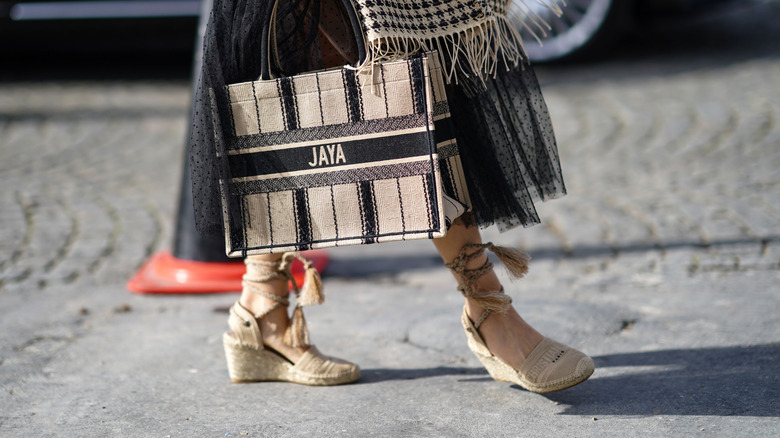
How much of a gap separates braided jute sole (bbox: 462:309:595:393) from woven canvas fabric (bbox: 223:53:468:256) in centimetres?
45

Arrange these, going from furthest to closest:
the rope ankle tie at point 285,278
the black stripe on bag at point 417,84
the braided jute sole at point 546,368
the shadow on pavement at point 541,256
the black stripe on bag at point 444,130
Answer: the shadow on pavement at point 541,256, the rope ankle tie at point 285,278, the braided jute sole at point 546,368, the black stripe on bag at point 444,130, the black stripe on bag at point 417,84

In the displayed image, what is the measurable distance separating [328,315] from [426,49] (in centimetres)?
131

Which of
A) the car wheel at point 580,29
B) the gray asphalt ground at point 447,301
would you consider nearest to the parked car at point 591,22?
the car wheel at point 580,29

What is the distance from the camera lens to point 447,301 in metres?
2.87

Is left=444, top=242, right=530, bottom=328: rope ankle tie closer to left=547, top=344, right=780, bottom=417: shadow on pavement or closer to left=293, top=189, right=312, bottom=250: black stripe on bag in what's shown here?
left=547, top=344, right=780, bottom=417: shadow on pavement

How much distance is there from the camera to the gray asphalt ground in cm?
198

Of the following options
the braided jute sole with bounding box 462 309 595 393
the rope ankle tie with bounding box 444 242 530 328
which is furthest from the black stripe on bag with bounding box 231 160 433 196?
the braided jute sole with bounding box 462 309 595 393

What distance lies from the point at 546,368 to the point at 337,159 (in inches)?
29.2

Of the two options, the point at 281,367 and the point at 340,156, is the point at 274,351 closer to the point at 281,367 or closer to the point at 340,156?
the point at 281,367

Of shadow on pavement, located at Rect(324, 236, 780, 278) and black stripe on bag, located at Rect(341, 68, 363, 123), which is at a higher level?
black stripe on bag, located at Rect(341, 68, 363, 123)

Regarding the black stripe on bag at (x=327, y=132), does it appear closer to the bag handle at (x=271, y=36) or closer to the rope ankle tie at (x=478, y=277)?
the bag handle at (x=271, y=36)

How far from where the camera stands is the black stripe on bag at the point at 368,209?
5.69 ft

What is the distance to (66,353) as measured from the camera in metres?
2.47

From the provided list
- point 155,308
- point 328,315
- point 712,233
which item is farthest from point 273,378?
point 712,233
